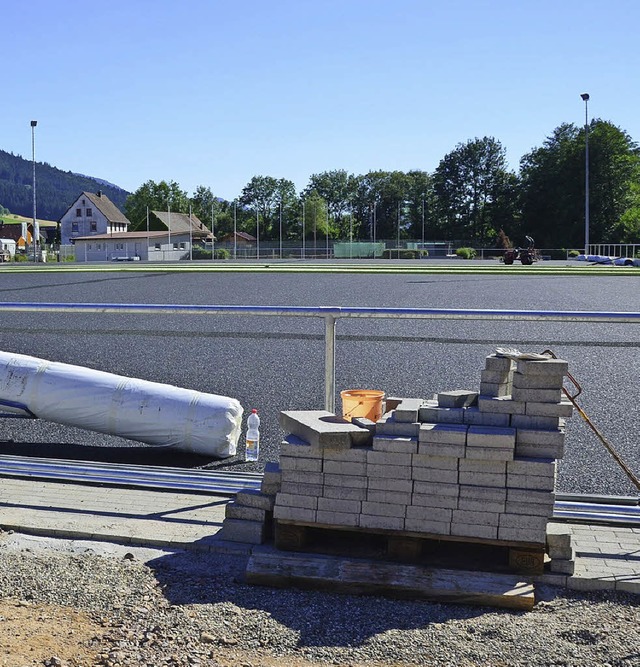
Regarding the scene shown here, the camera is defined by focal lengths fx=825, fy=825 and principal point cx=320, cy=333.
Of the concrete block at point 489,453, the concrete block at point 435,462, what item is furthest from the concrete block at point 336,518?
the concrete block at point 489,453

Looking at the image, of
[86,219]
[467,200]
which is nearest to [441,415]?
[467,200]

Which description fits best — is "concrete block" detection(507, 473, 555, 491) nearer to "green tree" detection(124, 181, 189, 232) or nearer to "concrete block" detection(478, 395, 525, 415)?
"concrete block" detection(478, 395, 525, 415)

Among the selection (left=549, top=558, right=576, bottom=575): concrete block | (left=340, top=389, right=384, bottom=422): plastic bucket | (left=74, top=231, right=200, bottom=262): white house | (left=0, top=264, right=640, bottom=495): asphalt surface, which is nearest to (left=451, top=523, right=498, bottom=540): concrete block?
(left=549, top=558, right=576, bottom=575): concrete block

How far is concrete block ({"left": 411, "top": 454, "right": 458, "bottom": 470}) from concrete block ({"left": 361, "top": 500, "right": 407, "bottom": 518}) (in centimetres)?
23

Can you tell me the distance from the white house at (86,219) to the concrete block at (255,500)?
120856 mm

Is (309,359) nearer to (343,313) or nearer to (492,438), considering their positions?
(343,313)

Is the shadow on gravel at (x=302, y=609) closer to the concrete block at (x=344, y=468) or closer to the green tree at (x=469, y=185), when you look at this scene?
the concrete block at (x=344, y=468)

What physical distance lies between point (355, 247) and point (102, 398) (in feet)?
277

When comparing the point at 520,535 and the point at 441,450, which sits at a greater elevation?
the point at 441,450

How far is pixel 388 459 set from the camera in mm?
4223

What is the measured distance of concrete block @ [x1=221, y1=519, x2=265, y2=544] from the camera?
4512 mm

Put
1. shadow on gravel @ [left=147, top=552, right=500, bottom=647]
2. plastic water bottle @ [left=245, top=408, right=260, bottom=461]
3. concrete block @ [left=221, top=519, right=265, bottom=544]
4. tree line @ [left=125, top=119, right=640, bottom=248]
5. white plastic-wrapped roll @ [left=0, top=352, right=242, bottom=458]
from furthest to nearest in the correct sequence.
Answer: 1. tree line @ [left=125, top=119, right=640, bottom=248]
2. plastic water bottle @ [left=245, top=408, right=260, bottom=461]
3. white plastic-wrapped roll @ [left=0, top=352, right=242, bottom=458]
4. concrete block @ [left=221, top=519, right=265, bottom=544]
5. shadow on gravel @ [left=147, top=552, right=500, bottom=647]

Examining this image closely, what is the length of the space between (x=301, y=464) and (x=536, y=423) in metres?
1.23

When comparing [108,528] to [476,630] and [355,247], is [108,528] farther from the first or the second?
[355,247]
